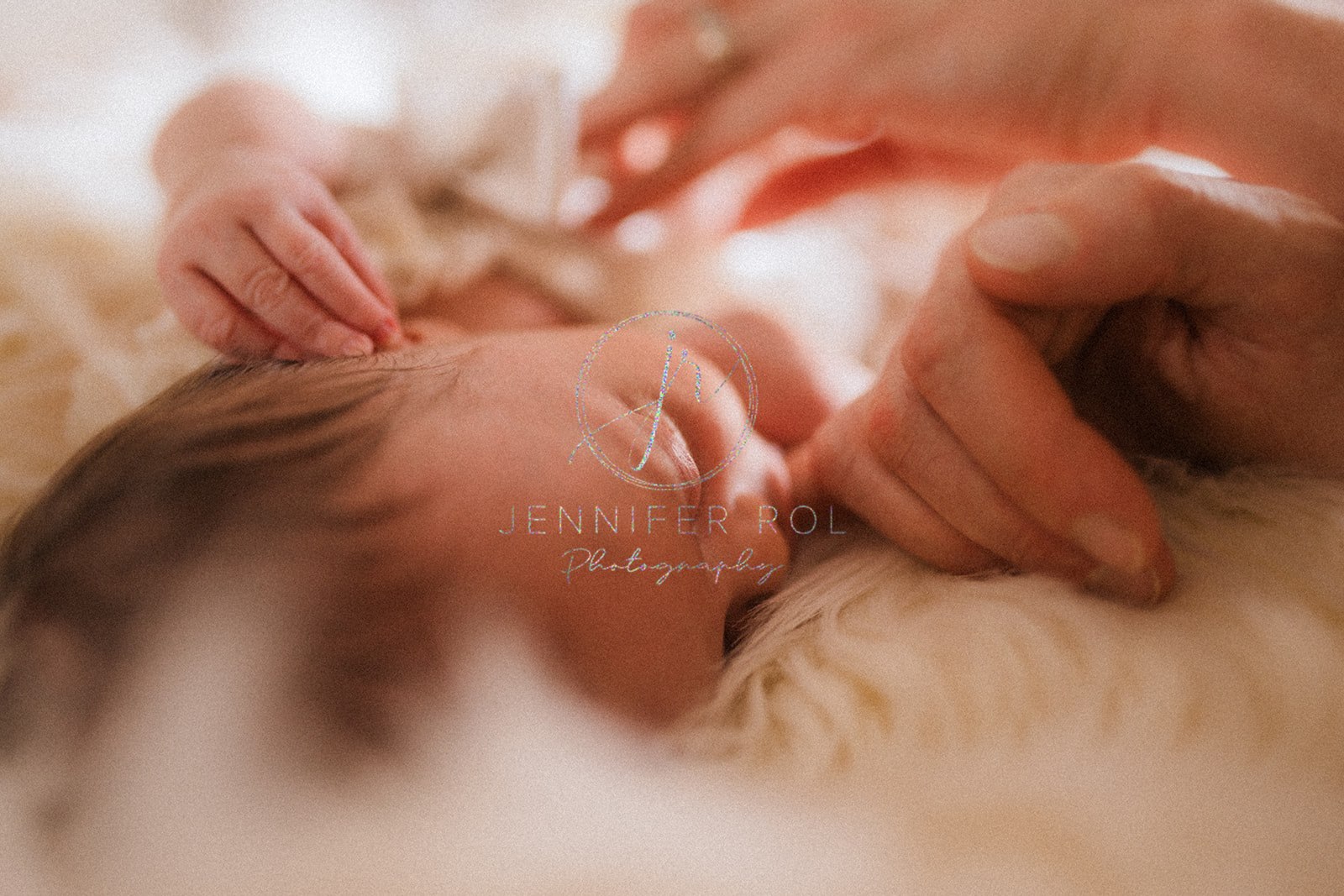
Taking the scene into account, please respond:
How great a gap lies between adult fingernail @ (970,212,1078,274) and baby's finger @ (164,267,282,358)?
0.39 meters

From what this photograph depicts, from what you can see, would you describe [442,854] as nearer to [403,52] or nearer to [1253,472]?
[1253,472]

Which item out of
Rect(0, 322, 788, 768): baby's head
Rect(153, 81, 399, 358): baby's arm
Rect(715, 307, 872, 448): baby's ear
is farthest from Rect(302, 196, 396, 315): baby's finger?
Rect(715, 307, 872, 448): baby's ear

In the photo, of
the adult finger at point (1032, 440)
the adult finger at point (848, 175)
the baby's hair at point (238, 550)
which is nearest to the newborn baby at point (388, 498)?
A: the baby's hair at point (238, 550)

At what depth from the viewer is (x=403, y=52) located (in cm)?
76

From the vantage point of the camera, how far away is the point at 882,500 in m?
0.46

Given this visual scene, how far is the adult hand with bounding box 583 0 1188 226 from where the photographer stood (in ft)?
1.77

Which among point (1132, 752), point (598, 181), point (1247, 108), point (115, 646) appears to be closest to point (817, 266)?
point (598, 181)

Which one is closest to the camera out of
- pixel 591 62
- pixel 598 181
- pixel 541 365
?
pixel 541 365

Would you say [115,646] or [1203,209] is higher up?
[1203,209]

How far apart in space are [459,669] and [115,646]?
0.14m

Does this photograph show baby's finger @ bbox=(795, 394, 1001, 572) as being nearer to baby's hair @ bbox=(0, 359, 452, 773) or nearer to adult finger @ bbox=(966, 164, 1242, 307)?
adult finger @ bbox=(966, 164, 1242, 307)

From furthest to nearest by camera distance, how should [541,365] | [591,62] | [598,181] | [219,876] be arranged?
1. [591,62]
2. [598,181]
3. [541,365]
4. [219,876]

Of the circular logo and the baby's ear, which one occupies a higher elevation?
the circular logo

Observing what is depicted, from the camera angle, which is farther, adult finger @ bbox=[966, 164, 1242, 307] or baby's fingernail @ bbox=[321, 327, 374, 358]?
baby's fingernail @ bbox=[321, 327, 374, 358]
